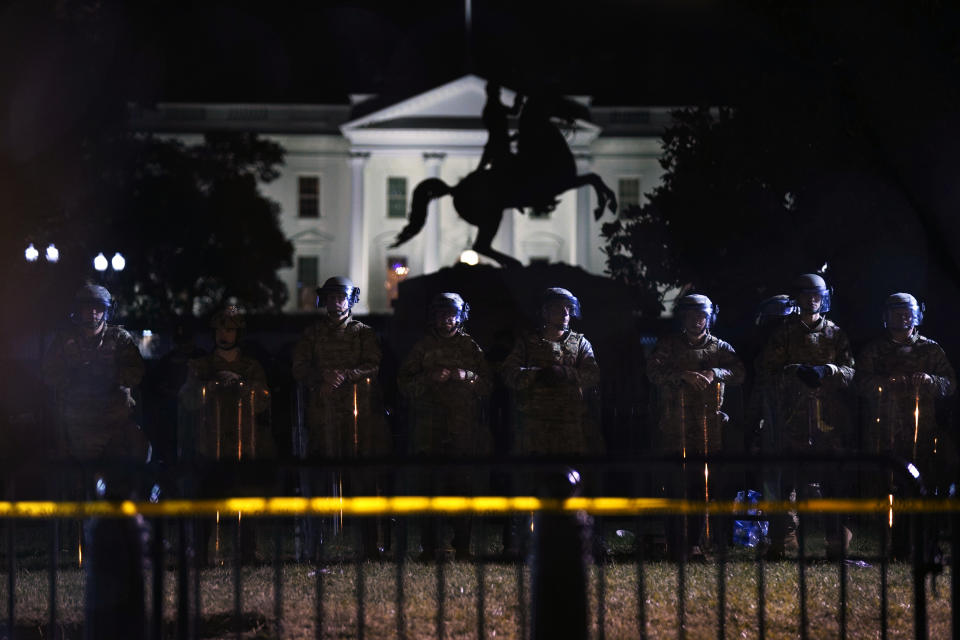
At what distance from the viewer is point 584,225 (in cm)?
5022

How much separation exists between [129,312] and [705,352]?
2583 centimetres

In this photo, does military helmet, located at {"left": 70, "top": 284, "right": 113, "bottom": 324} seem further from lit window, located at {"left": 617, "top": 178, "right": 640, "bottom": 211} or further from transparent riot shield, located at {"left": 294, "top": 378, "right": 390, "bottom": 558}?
lit window, located at {"left": 617, "top": 178, "right": 640, "bottom": 211}

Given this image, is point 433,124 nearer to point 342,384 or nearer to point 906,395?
point 342,384

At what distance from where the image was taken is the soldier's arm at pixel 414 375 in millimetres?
8750

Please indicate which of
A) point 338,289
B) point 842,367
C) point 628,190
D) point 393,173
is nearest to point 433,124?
point 393,173

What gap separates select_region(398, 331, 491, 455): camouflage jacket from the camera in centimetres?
873

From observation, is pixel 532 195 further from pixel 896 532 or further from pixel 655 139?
pixel 655 139

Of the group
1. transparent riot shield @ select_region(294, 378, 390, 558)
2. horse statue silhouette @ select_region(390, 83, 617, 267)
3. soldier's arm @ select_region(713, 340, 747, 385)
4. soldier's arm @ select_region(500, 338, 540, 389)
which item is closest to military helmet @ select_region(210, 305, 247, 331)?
transparent riot shield @ select_region(294, 378, 390, 558)

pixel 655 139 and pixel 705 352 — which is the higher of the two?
pixel 655 139

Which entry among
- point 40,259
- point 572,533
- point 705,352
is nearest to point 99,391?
point 705,352

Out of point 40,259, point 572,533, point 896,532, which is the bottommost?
point 896,532

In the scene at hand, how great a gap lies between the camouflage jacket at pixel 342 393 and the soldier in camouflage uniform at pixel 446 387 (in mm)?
270

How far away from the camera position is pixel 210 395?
28.3ft

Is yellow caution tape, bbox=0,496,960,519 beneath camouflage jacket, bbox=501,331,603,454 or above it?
beneath
